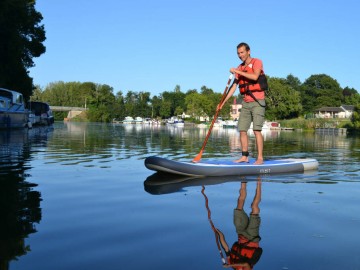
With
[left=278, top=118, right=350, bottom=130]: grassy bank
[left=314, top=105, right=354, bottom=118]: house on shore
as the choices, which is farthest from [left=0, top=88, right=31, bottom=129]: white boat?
[left=314, top=105, right=354, bottom=118]: house on shore

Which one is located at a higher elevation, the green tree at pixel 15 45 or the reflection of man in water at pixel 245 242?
the green tree at pixel 15 45

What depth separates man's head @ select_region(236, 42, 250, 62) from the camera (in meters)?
8.66

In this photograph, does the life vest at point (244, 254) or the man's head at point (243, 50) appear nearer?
the life vest at point (244, 254)

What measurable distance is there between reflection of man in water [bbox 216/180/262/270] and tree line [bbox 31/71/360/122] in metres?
101

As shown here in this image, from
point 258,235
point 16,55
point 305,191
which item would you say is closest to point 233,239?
point 258,235

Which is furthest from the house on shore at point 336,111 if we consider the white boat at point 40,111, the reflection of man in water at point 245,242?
the reflection of man in water at point 245,242

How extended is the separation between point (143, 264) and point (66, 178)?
4898 mm

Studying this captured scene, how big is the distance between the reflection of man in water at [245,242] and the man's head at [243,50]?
13.8ft

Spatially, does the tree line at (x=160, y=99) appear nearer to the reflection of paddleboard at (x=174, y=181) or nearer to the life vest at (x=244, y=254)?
Answer: the reflection of paddleboard at (x=174, y=181)

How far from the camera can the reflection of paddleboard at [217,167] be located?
7707 mm

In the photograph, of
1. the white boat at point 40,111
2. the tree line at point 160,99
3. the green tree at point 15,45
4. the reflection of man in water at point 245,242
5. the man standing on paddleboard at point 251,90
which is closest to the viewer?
the reflection of man in water at point 245,242

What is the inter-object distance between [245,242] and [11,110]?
95.3 ft

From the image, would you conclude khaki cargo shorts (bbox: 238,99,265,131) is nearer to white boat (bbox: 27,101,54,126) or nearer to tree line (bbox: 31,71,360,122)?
white boat (bbox: 27,101,54,126)

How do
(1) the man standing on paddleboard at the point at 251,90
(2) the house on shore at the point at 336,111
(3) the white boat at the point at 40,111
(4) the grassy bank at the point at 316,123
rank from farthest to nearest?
(2) the house on shore at the point at 336,111 → (4) the grassy bank at the point at 316,123 → (3) the white boat at the point at 40,111 → (1) the man standing on paddleboard at the point at 251,90
